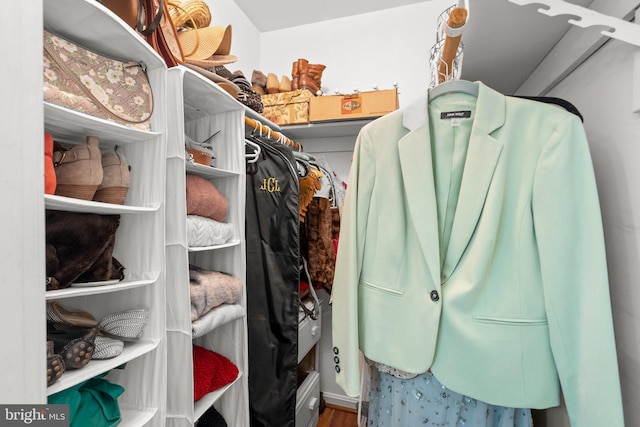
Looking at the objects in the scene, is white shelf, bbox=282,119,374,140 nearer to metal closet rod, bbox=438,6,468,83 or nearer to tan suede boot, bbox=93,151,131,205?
metal closet rod, bbox=438,6,468,83

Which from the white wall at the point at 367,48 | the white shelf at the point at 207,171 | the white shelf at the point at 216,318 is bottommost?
the white shelf at the point at 216,318

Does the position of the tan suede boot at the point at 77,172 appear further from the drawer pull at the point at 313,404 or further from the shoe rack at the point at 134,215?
the drawer pull at the point at 313,404

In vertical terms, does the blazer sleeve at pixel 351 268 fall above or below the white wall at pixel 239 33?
below

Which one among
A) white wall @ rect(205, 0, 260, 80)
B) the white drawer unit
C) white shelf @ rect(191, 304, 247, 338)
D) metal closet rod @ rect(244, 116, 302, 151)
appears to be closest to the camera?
white shelf @ rect(191, 304, 247, 338)

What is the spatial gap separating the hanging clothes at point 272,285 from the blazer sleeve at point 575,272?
915 millimetres

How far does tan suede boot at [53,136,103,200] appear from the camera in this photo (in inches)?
26.1

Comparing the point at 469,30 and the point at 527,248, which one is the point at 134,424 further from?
the point at 469,30

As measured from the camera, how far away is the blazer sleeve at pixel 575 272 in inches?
21.1

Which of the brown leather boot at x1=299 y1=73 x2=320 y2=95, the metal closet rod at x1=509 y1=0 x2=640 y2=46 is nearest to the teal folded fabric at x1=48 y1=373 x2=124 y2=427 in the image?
the metal closet rod at x1=509 y1=0 x2=640 y2=46

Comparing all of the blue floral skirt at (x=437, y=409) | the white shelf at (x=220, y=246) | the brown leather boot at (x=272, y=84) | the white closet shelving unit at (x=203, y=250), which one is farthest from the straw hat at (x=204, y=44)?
the blue floral skirt at (x=437, y=409)

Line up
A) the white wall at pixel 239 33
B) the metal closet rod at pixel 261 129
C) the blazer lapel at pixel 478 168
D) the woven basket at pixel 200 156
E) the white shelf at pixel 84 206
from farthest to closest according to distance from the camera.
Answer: the white wall at pixel 239 33, the metal closet rod at pixel 261 129, the woven basket at pixel 200 156, the blazer lapel at pixel 478 168, the white shelf at pixel 84 206

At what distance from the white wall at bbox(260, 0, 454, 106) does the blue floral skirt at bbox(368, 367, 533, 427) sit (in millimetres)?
1766

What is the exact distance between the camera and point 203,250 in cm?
98

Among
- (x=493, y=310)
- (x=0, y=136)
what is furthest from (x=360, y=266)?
(x=0, y=136)
